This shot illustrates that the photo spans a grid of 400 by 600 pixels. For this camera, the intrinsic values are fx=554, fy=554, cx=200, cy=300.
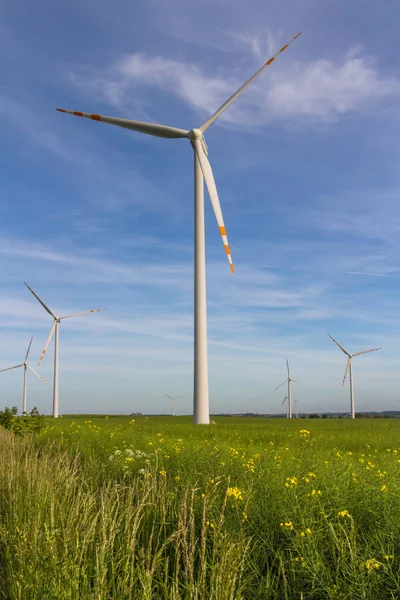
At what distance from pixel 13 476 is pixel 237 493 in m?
5.10

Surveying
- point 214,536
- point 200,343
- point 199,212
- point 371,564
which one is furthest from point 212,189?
point 214,536

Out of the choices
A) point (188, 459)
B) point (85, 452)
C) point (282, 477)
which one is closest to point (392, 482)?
point (282, 477)

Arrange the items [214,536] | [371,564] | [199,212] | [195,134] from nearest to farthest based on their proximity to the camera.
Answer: [214,536] < [371,564] < [199,212] < [195,134]

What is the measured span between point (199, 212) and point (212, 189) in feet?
10.6

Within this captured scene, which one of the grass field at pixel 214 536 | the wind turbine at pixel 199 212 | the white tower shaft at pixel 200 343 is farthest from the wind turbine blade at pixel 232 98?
the grass field at pixel 214 536

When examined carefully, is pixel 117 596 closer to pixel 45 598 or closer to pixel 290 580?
pixel 45 598

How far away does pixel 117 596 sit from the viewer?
6.22 m

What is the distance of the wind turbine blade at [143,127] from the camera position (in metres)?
37.5

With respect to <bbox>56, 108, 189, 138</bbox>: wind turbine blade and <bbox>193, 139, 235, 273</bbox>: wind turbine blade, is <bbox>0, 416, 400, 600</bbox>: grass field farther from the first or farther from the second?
<bbox>56, 108, 189, 138</bbox>: wind turbine blade

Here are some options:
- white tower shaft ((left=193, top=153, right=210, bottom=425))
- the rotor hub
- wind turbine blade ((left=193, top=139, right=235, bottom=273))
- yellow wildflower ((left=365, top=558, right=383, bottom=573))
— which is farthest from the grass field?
the rotor hub

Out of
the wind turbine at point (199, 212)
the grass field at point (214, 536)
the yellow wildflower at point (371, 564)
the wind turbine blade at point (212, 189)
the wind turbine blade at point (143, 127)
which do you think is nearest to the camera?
the grass field at point (214, 536)

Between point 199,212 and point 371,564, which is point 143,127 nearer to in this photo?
point 199,212

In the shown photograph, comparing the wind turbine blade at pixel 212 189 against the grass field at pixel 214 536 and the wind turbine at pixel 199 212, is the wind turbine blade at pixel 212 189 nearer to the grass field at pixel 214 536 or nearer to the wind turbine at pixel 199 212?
the wind turbine at pixel 199 212

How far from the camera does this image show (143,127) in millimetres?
37750
